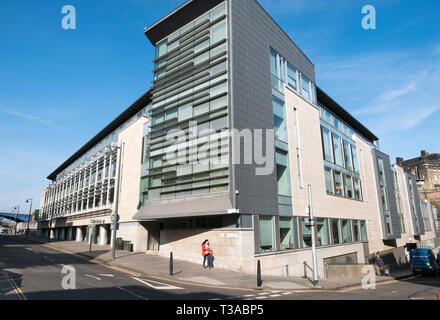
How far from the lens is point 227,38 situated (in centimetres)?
2100

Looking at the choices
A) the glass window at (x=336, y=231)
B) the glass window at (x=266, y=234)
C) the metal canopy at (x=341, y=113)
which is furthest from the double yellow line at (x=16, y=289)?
the metal canopy at (x=341, y=113)

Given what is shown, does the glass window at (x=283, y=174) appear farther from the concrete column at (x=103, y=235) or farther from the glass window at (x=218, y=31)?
the concrete column at (x=103, y=235)

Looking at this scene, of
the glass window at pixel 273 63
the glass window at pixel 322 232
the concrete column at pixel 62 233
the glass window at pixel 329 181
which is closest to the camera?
the glass window at pixel 273 63

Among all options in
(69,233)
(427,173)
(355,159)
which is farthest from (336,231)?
(427,173)

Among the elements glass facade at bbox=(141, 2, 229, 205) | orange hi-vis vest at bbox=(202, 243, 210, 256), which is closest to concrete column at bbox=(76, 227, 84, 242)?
glass facade at bbox=(141, 2, 229, 205)

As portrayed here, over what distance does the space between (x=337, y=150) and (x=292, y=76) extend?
1239 cm

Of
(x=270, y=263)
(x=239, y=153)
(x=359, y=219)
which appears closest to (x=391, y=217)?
(x=359, y=219)

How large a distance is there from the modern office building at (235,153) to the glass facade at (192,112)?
0.09 meters

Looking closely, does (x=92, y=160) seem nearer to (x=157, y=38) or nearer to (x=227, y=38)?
(x=157, y=38)

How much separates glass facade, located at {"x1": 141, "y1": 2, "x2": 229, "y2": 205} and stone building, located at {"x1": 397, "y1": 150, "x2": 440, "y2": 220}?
9825 centimetres

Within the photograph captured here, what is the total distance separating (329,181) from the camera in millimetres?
31547

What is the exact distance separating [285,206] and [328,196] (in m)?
9.91

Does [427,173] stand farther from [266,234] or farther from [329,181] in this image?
[266,234]

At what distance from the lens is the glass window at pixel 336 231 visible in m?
29.9
